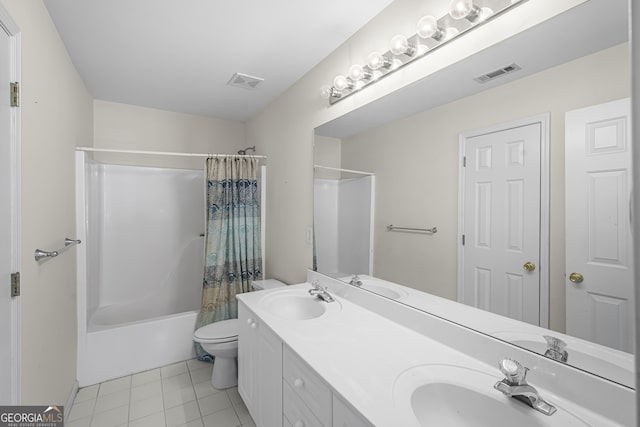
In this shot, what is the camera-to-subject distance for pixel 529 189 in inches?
38.6

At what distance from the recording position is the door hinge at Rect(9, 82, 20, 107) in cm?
115

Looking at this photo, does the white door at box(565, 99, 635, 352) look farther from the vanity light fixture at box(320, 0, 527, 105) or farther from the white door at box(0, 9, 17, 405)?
the white door at box(0, 9, 17, 405)

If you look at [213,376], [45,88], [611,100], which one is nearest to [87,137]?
[45,88]

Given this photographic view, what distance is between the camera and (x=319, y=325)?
1376 millimetres

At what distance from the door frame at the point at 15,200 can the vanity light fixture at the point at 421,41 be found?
1456 mm

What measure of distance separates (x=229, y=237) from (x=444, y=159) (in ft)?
6.45

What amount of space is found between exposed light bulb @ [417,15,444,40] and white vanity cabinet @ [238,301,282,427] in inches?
57.0

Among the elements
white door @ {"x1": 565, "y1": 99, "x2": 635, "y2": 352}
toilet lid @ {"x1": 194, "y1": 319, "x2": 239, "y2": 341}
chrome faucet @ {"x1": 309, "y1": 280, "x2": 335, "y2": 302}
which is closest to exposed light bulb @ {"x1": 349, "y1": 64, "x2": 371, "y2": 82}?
white door @ {"x1": 565, "y1": 99, "x2": 635, "y2": 352}

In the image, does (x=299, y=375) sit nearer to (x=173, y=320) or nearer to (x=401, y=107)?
(x=401, y=107)

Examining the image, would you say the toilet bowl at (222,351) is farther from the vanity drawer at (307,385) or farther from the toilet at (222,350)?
the vanity drawer at (307,385)

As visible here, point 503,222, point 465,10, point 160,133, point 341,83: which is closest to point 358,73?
point 341,83

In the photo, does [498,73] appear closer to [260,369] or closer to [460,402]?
[460,402]

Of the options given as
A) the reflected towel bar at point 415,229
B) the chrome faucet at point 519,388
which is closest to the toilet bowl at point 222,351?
the reflected towel bar at point 415,229

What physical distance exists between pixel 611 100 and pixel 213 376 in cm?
258
